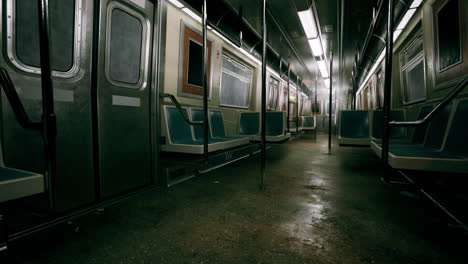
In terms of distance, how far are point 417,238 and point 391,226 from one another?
6.6 inches

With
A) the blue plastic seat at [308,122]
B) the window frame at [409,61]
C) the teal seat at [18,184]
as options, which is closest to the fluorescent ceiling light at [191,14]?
the teal seat at [18,184]

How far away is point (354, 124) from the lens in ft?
13.9

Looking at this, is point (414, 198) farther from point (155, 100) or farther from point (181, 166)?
point (155, 100)

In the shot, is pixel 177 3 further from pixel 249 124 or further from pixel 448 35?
pixel 448 35

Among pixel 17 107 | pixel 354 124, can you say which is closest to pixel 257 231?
pixel 17 107

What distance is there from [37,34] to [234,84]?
4419 millimetres

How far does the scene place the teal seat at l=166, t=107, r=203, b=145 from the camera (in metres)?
2.84

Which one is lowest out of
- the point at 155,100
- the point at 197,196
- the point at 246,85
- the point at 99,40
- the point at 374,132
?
the point at 197,196

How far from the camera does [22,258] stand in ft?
3.66

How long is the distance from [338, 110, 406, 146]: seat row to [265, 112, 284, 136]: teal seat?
52.9 inches

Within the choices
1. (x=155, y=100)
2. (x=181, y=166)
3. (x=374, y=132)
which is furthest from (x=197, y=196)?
(x=374, y=132)

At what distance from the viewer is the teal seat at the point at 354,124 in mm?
4160

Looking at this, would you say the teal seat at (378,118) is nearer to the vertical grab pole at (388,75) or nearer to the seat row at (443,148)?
the seat row at (443,148)

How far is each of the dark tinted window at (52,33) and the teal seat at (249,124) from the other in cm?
395
